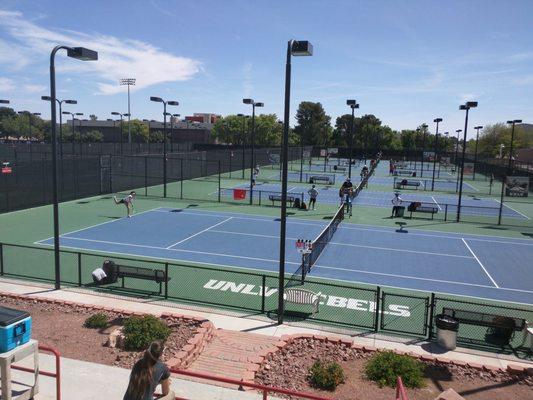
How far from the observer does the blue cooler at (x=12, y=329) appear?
6777mm

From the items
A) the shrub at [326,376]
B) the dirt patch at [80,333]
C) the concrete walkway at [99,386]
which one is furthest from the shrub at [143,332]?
the shrub at [326,376]

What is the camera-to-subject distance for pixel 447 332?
453 inches

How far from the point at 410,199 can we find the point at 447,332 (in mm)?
31953

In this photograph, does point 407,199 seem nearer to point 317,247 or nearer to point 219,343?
point 317,247

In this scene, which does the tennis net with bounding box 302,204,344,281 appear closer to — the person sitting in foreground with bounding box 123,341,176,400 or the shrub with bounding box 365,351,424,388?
the shrub with bounding box 365,351,424,388

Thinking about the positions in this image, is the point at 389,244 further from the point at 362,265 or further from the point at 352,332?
the point at 352,332

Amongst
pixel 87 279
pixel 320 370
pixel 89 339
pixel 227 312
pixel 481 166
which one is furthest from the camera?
pixel 481 166

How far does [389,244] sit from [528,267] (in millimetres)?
6098

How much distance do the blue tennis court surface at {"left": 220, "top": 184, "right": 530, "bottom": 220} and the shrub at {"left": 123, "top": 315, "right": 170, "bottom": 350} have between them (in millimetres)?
24480

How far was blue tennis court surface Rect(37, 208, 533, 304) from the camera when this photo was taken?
18109mm

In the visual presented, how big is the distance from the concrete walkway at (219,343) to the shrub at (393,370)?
1.81 m

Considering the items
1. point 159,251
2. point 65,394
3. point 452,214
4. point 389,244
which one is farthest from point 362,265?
point 452,214

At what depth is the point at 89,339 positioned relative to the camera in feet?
36.0

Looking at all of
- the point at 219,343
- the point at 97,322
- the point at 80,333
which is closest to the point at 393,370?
the point at 219,343
